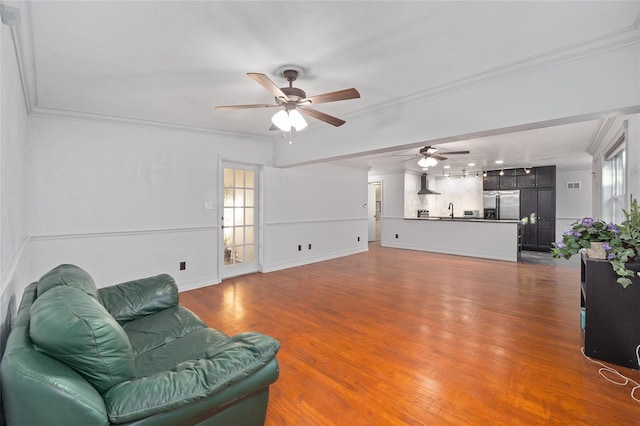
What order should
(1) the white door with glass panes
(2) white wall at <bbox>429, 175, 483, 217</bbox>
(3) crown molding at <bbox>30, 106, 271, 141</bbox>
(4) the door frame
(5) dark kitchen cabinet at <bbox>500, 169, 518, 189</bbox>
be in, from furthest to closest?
(2) white wall at <bbox>429, 175, 483, 217</bbox>
(5) dark kitchen cabinet at <bbox>500, 169, 518, 189</bbox>
(1) the white door with glass panes
(4) the door frame
(3) crown molding at <bbox>30, 106, 271, 141</bbox>

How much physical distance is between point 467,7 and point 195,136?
12.9 ft

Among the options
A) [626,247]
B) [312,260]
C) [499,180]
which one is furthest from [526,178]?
[626,247]

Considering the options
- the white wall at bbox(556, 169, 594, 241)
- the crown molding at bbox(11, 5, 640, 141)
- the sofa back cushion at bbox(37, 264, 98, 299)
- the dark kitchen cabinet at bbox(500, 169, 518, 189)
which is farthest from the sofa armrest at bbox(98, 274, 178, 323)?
the white wall at bbox(556, 169, 594, 241)

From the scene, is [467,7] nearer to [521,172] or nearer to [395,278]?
[395,278]

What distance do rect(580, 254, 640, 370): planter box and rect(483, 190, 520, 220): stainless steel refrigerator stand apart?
6.87 metres

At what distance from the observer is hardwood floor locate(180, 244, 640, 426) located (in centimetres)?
186

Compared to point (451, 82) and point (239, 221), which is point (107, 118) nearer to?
point (239, 221)

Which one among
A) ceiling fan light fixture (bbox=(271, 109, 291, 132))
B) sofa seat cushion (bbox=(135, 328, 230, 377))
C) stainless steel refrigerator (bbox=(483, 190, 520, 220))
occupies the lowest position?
sofa seat cushion (bbox=(135, 328, 230, 377))

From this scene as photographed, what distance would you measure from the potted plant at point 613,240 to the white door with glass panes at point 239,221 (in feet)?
14.4

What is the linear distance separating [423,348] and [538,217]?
24.6ft

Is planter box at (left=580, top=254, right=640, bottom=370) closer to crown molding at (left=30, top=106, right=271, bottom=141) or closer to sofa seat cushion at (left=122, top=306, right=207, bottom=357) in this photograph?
sofa seat cushion at (left=122, top=306, right=207, bottom=357)

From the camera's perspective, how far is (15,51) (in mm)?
1954

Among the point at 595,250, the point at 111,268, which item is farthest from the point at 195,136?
→ the point at 595,250

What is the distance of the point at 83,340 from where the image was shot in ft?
3.55
